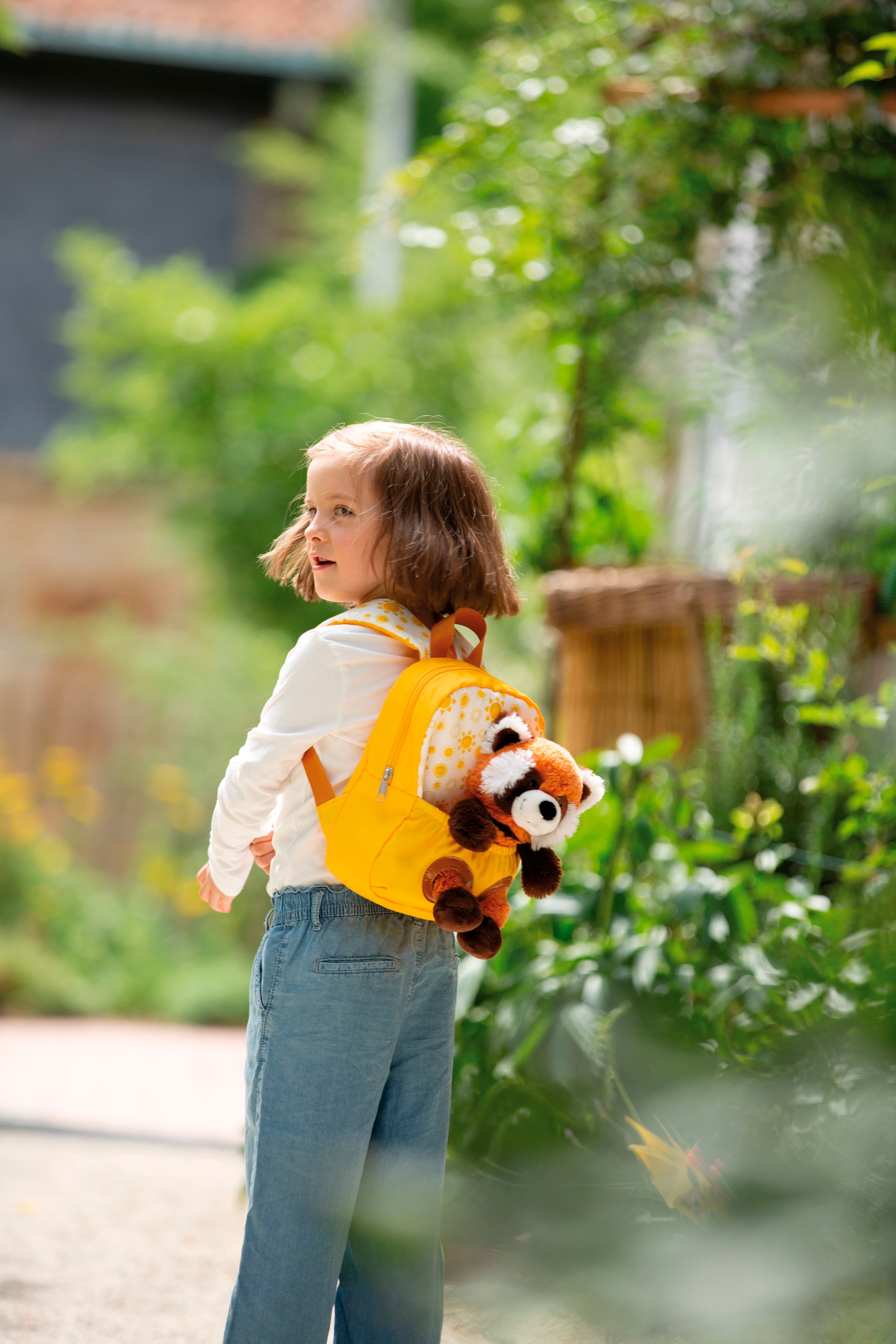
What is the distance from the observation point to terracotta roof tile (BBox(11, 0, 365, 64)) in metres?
8.19

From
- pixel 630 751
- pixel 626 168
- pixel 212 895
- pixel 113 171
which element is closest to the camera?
pixel 212 895

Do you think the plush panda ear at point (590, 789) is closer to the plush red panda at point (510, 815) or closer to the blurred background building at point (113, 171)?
the plush red panda at point (510, 815)

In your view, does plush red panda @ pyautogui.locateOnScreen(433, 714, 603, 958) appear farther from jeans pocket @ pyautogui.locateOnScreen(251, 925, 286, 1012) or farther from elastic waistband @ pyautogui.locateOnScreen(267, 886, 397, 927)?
jeans pocket @ pyautogui.locateOnScreen(251, 925, 286, 1012)

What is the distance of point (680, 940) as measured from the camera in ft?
8.32

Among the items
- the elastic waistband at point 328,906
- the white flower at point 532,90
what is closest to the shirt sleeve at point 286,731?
the elastic waistband at point 328,906

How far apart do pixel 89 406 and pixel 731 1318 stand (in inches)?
249

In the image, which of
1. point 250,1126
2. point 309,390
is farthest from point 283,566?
point 309,390

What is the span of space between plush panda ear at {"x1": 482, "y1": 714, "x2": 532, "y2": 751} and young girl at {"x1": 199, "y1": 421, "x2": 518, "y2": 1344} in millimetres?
142

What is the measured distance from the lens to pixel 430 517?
1488 millimetres

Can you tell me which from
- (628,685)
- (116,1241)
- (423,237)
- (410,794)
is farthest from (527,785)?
(423,237)

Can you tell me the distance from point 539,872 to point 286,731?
13.9 inches

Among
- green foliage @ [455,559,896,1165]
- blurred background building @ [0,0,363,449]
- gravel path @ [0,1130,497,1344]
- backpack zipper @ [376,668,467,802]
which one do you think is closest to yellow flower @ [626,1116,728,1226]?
green foliage @ [455,559,896,1165]

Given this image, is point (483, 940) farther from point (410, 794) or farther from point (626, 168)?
point (626, 168)

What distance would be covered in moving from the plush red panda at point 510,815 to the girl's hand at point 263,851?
299 mm
